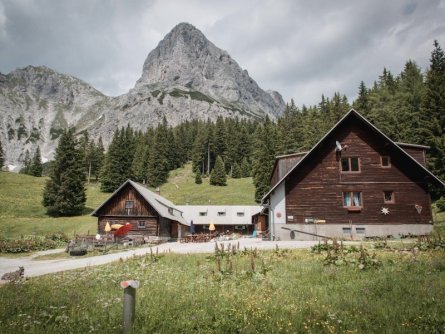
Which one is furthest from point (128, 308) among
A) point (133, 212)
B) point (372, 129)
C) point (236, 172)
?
point (236, 172)

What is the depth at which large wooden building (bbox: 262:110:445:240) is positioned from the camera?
98.0ft

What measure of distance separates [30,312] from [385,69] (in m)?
104

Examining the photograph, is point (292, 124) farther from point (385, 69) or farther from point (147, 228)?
point (147, 228)

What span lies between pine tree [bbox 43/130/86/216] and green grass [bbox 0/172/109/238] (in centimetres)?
235

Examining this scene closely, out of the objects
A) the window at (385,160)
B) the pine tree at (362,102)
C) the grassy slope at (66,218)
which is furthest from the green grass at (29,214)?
the pine tree at (362,102)

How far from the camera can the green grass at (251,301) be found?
21.5ft

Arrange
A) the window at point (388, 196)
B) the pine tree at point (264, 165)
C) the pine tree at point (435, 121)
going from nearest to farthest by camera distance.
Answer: the window at point (388, 196) < the pine tree at point (435, 121) < the pine tree at point (264, 165)

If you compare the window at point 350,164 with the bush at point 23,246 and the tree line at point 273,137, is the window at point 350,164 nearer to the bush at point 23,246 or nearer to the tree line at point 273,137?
the tree line at point 273,137

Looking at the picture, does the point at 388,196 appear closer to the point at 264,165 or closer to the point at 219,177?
the point at 264,165

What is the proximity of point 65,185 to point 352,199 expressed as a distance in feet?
172

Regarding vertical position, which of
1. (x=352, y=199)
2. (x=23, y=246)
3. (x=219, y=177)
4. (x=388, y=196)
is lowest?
(x=23, y=246)

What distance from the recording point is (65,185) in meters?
61.8

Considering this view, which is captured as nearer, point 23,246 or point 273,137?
point 23,246

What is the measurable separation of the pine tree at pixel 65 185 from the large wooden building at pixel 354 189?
45102 mm
